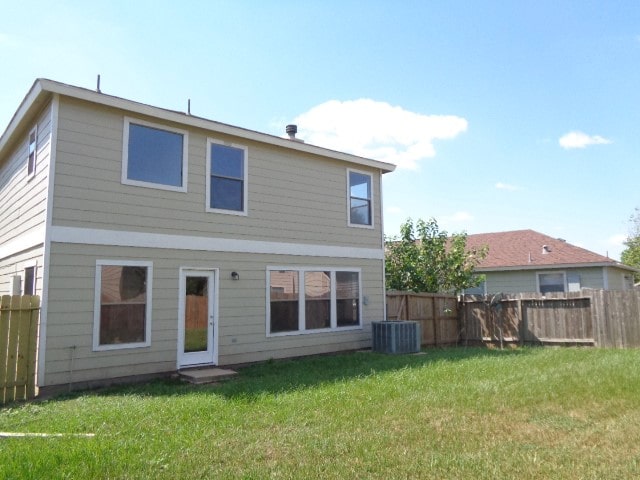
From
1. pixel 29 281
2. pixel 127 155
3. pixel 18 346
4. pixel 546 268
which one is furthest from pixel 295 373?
pixel 546 268

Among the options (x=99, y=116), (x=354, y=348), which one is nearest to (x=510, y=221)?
(x=354, y=348)

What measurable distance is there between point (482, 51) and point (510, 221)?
18.3 meters

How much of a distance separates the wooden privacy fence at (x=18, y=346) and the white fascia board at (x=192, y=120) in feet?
11.5

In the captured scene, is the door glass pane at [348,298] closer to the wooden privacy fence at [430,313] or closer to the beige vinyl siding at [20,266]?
the wooden privacy fence at [430,313]

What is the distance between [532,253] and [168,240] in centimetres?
1656

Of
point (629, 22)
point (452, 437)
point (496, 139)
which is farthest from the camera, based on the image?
point (496, 139)

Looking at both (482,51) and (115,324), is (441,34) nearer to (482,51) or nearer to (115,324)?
(482,51)

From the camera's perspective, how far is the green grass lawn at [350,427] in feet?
13.3

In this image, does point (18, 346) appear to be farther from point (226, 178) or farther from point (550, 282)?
point (550, 282)

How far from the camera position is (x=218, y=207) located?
10.0 m

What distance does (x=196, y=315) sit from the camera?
9406 millimetres

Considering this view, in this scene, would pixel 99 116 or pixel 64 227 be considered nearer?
pixel 64 227

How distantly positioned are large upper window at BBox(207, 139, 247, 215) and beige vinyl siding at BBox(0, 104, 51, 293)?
3.00m

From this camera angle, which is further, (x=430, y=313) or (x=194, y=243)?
(x=430, y=313)
